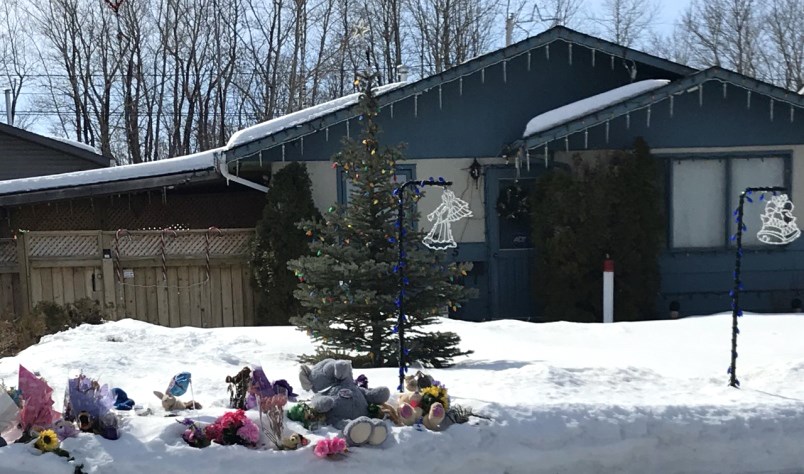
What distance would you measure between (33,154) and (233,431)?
16854 mm

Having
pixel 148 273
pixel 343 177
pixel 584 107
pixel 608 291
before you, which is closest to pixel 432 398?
pixel 608 291

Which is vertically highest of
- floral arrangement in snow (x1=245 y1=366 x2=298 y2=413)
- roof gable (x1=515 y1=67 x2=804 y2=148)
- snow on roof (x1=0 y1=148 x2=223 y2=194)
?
roof gable (x1=515 y1=67 x2=804 y2=148)

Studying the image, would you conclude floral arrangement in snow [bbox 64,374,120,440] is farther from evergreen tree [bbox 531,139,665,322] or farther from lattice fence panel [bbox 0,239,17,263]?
lattice fence panel [bbox 0,239,17,263]

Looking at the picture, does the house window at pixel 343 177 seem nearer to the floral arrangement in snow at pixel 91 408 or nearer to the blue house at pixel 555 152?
the blue house at pixel 555 152

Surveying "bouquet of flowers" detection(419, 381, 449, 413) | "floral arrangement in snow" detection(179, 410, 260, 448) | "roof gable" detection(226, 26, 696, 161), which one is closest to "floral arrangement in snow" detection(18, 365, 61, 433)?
"floral arrangement in snow" detection(179, 410, 260, 448)

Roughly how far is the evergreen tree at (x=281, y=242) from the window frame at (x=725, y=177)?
17.6 ft

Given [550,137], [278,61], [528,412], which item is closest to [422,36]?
[278,61]

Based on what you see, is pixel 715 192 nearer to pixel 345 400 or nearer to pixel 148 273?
pixel 345 400

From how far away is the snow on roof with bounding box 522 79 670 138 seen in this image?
432 inches

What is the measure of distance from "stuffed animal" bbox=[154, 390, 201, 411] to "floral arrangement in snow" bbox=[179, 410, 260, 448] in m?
0.39

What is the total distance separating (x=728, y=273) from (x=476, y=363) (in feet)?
20.0

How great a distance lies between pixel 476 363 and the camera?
281 inches

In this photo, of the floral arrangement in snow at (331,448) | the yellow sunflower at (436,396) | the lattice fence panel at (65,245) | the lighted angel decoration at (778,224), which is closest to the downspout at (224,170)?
the lattice fence panel at (65,245)

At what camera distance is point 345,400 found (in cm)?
506
